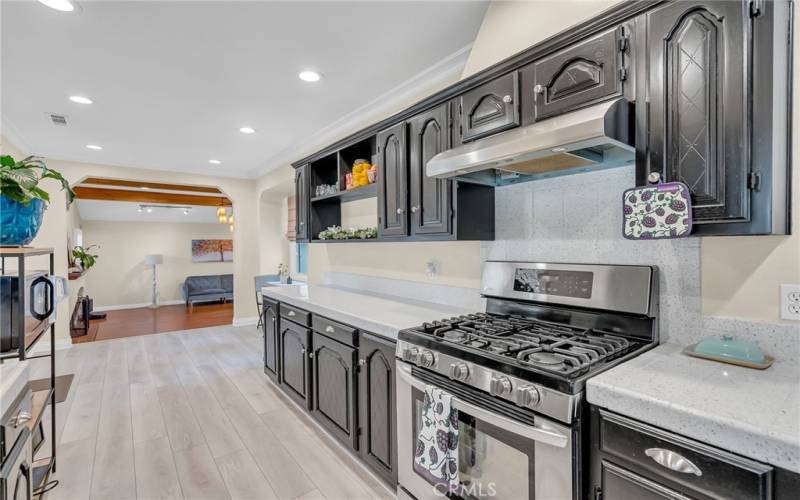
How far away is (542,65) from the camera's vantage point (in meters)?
1.65

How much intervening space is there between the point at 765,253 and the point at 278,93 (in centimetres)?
319

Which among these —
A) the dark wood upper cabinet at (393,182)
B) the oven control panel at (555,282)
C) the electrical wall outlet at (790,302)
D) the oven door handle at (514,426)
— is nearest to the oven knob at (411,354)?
the oven door handle at (514,426)

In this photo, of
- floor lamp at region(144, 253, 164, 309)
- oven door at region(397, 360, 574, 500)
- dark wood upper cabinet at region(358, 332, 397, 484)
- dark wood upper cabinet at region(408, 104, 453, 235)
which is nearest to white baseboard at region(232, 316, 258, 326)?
floor lamp at region(144, 253, 164, 309)

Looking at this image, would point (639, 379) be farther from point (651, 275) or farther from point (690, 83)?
point (690, 83)

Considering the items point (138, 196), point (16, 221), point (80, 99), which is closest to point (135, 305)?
point (138, 196)

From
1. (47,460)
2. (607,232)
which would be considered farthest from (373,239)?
(47,460)

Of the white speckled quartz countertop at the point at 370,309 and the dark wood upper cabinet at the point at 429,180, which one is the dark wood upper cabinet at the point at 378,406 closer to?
the white speckled quartz countertop at the point at 370,309

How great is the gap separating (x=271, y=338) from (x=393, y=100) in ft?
7.81

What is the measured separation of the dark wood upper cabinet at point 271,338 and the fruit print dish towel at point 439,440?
202cm

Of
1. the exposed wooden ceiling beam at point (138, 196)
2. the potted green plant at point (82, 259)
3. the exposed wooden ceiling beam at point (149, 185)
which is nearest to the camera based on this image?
the exposed wooden ceiling beam at point (149, 185)

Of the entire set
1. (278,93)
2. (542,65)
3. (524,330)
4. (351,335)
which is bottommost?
(351,335)

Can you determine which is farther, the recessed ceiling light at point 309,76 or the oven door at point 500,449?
the recessed ceiling light at point 309,76

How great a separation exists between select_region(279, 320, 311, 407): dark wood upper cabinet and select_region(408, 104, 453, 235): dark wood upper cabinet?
1.20m

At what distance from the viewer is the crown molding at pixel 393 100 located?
260cm
